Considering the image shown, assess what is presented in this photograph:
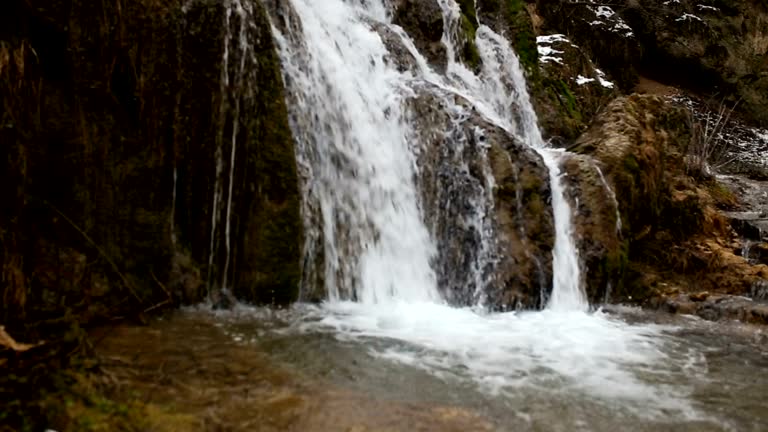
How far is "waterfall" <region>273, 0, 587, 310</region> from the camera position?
7289mm

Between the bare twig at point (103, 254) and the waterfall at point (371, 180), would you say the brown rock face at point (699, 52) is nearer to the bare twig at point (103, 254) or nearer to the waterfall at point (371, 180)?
the waterfall at point (371, 180)

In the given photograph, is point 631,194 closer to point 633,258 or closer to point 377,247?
point 633,258

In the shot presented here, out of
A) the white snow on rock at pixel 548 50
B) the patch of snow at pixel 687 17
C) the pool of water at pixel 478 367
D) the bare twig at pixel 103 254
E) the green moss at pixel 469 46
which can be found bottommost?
the pool of water at pixel 478 367

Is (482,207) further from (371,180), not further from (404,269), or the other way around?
(371,180)

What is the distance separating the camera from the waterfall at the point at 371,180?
7.29 metres

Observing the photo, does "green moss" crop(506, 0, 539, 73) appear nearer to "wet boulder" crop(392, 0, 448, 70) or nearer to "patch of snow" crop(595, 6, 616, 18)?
"wet boulder" crop(392, 0, 448, 70)

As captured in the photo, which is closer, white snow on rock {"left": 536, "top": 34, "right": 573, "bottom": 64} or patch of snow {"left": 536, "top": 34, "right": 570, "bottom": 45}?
white snow on rock {"left": 536, "top": 34, "right": 573, "bottom": 64}

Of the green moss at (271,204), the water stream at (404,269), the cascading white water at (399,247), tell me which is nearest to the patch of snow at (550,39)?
the water stream at (404,269)

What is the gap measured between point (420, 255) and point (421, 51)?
529cm

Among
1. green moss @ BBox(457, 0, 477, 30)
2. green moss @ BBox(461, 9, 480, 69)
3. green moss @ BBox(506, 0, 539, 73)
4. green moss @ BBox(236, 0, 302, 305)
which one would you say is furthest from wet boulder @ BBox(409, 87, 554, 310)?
green moss @ BBox(506, 0, 539, 73)

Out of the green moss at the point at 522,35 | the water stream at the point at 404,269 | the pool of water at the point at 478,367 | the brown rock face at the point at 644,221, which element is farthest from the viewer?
the green moss at the point at 522,35

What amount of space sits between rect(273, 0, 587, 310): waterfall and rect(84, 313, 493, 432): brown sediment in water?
2374mm

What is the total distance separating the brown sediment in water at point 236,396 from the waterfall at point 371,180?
2374mm

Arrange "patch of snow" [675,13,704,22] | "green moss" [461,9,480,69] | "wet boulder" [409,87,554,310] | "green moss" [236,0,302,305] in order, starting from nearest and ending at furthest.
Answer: "green moss" [236,0,302,305] < "wet boulder" [409,87,554,310] < "green moss" [461,9,480,69] < "patch of snow" [675,13,704,22]
